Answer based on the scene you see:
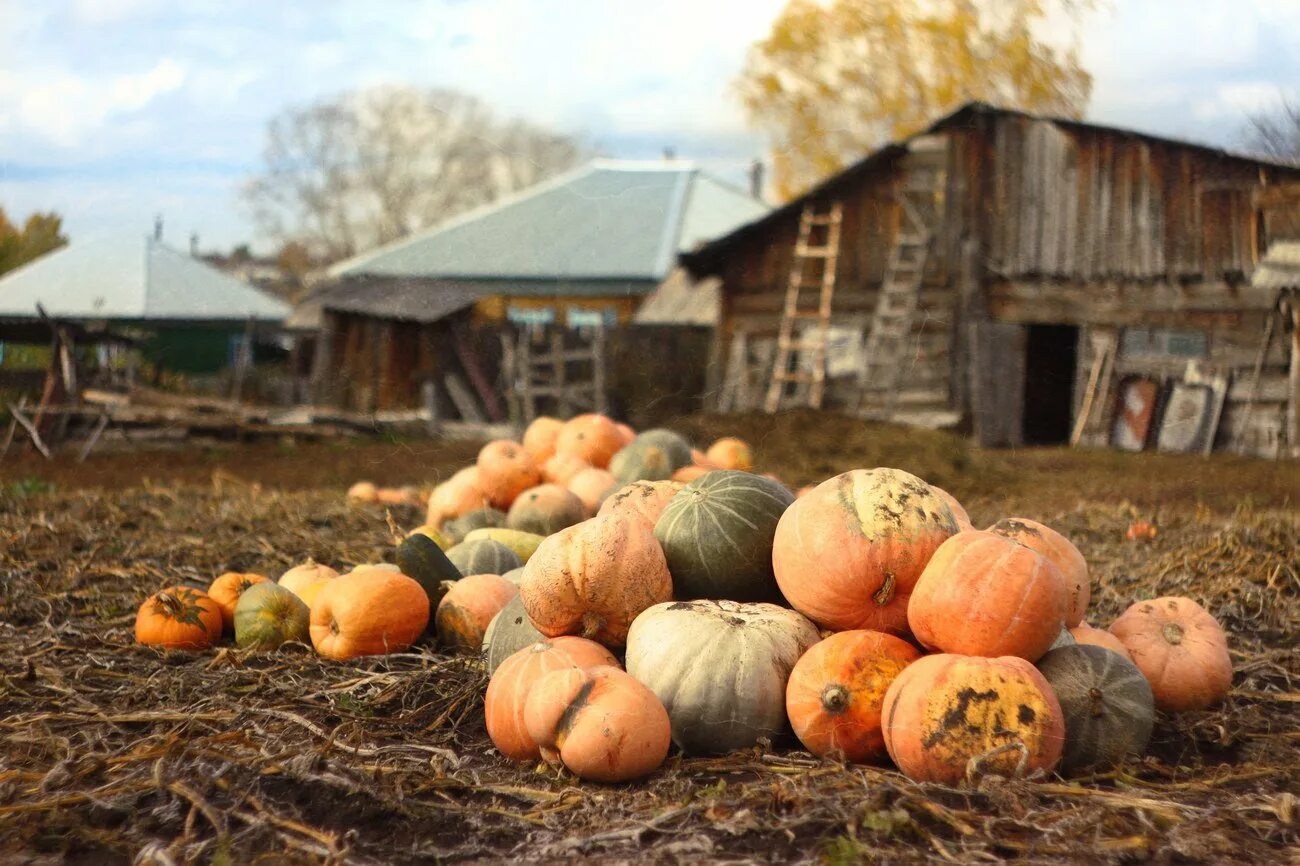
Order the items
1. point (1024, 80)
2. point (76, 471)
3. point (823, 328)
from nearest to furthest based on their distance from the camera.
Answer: point (76, 471)
point (823, 328)
point (1024, 80)

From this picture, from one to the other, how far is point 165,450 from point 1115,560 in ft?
50.8

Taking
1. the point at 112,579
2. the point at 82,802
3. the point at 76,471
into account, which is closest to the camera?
the point at 82,802

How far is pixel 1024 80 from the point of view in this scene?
31.9 m

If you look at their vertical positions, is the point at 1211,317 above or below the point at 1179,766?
above

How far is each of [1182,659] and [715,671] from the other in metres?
1.84

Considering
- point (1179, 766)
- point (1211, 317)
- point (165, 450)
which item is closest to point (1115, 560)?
point (1179, 766)

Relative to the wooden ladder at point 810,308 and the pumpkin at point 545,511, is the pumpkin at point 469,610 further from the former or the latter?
the wooden ladder at point 810,308

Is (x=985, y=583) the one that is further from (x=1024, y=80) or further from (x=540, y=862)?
(x=1024, y=80)

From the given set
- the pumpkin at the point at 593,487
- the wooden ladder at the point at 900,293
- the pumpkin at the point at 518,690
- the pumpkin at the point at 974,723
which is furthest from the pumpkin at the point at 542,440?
the wooden ladder at the point at 900,293

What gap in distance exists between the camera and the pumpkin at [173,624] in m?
5.48

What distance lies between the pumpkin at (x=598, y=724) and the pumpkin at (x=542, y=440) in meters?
4.59

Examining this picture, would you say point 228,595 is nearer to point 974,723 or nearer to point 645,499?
point 645,499

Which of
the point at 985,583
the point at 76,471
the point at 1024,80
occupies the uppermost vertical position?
the point at 1024,80

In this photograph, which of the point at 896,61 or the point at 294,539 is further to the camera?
the point at 896,61
